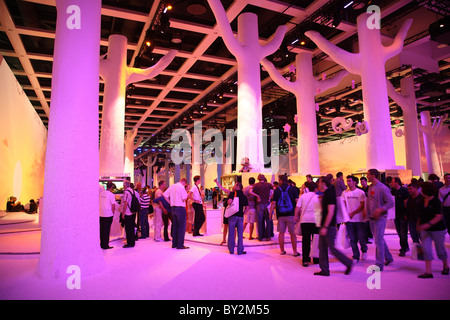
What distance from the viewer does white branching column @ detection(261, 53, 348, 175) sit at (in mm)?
11555

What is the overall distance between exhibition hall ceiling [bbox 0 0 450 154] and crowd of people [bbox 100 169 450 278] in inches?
221

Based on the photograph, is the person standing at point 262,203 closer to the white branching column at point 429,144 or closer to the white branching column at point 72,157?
the white branching column at point 72,157

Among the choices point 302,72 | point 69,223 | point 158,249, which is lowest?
point 158,249

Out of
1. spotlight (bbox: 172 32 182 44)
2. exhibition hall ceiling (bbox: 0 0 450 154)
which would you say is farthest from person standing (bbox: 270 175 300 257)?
spotlight (bbox: 172 32 182 44)

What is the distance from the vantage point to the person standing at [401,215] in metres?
5.29

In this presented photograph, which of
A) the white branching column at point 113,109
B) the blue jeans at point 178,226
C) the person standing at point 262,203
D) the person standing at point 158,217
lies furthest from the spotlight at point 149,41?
the blue jeans at point 178,226

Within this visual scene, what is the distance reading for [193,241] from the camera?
275 inches

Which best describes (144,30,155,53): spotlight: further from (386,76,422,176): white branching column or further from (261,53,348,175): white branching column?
(386,76,422,176): white branching column

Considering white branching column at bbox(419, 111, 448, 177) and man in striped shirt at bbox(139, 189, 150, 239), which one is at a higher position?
white branching column at bbox(419, 111, 448, 177)

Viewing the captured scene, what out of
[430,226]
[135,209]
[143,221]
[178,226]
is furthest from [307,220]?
[143,221]
